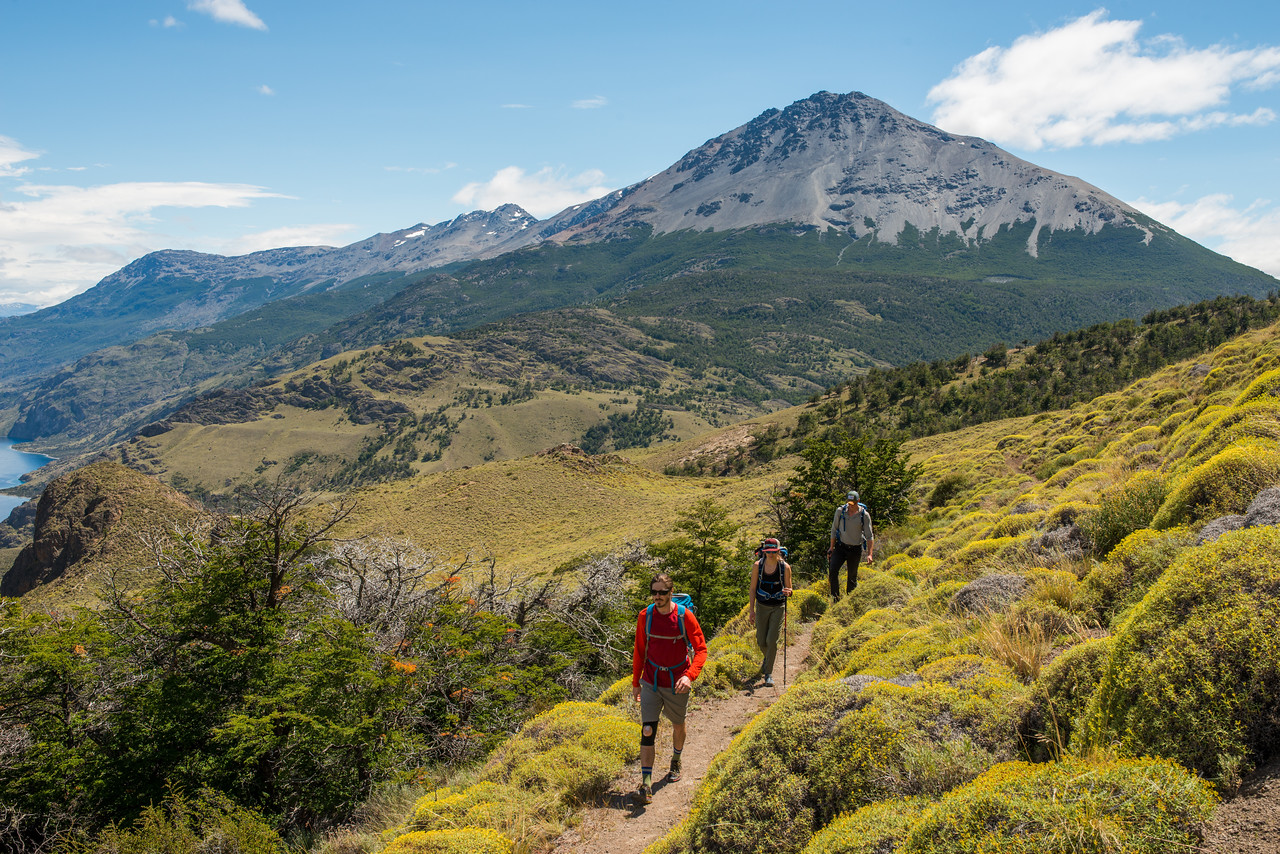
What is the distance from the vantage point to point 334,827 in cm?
714

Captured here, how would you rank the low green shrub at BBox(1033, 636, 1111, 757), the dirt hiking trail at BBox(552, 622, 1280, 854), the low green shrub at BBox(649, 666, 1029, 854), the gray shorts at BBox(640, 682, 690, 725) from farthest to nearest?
the gray shorts at BBox(640, 682, 690, 725) < the low green shrub at BBox(649, 666, 1029, 854) < the low green shrub at BBox(1033, 636, 1111, 757) < the dirt hiking trail at BBox(552, 622, 1280, 854)

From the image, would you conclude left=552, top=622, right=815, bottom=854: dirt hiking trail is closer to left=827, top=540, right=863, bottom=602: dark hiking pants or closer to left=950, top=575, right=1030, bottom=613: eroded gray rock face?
left=827, top=540, right=863, bottom=602: dark hiking pants

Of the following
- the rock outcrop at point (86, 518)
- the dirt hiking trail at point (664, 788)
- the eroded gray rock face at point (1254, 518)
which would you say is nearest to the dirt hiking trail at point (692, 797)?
the dirt hiking trail at point (664, 788)

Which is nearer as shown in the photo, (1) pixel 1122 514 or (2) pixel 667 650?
(2) pixel 667 650

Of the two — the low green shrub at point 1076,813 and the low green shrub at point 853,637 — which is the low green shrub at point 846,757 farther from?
the low green shrub at point 853,637

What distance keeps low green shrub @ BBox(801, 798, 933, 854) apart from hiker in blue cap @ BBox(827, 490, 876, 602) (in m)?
6.55

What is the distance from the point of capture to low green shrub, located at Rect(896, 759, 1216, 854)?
7.43 ft

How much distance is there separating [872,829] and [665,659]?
2878 mm

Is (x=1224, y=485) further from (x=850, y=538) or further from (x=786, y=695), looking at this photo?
(x=850, y=538)

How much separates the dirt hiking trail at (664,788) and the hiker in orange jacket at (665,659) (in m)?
0.21

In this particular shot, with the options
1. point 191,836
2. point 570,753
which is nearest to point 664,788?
point 570,753

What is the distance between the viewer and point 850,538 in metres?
9.74

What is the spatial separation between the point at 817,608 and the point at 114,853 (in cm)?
993

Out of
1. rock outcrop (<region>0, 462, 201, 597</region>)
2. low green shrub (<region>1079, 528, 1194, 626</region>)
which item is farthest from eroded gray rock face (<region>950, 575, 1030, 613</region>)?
rock outcrop (<region>0, 462, 201, 597</region>)
